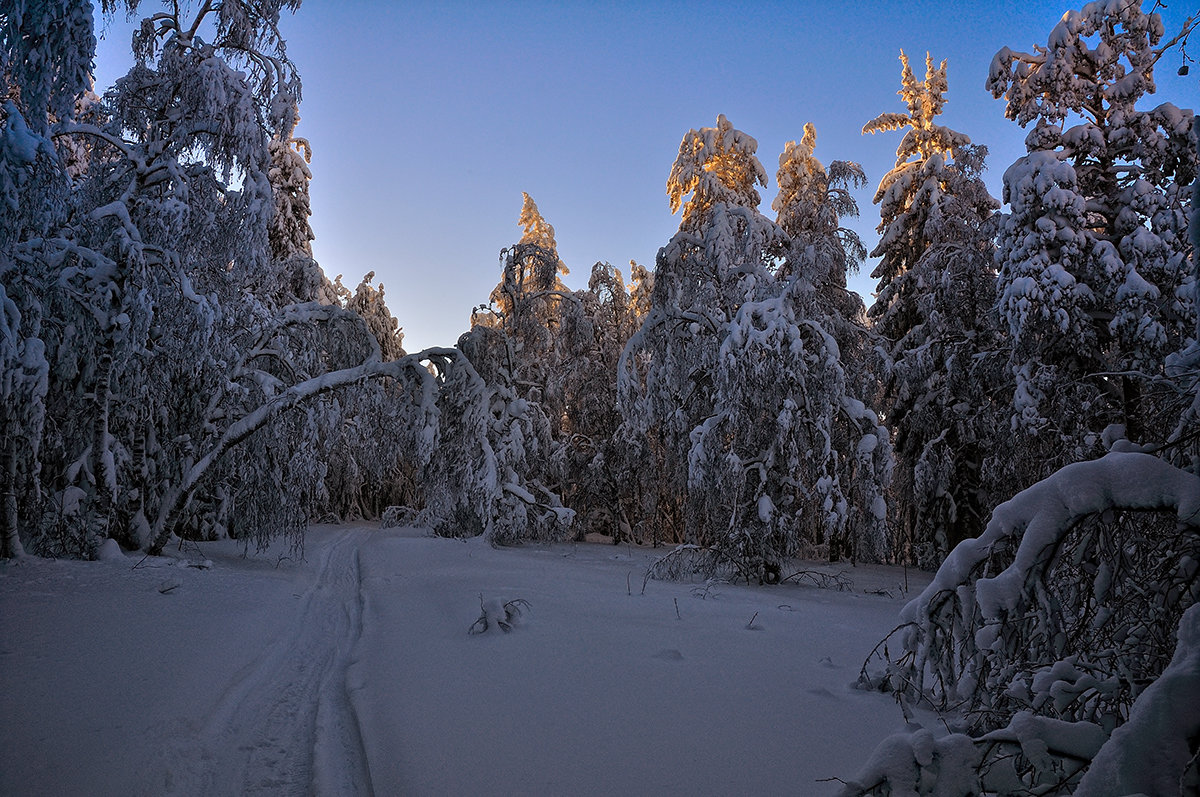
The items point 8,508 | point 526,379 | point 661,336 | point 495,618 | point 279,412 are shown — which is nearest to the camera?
point 495,618

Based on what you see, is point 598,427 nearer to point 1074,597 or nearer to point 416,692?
point 416,692

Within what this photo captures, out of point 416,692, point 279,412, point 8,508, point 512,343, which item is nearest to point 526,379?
point 512,343

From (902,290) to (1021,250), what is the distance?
5573mm

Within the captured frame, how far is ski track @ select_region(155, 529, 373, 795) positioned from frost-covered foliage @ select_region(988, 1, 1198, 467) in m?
9.86

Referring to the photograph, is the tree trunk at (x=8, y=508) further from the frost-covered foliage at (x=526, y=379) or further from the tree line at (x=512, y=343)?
the frost-covered foliage at (x=526, y=379)

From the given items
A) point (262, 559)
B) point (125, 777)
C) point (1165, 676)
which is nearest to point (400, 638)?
point (125, 777)

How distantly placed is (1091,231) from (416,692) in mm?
12593

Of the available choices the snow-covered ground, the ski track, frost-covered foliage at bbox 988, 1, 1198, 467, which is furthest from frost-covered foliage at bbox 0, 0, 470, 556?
frost-covered foliage at bbox 988, 1, 1198, 467

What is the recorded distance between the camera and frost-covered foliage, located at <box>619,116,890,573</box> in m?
10.8

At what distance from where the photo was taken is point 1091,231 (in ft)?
37.2

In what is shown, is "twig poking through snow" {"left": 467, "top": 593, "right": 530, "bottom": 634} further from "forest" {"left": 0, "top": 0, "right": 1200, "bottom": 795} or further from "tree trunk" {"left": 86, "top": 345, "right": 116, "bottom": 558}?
"tree trunk" {"left": 86, "top": 345, "right": 116, "bottom": 558}

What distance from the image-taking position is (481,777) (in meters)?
3.60

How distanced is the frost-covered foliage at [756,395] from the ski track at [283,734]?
6562 mm

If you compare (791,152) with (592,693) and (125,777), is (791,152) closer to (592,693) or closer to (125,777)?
(592,693)
